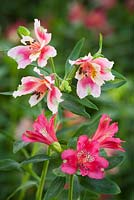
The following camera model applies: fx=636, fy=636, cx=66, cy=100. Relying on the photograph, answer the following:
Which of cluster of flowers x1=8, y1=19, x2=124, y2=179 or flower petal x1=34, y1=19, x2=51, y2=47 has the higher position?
flower petal x1=34, y1=19, x2=51, y2=47

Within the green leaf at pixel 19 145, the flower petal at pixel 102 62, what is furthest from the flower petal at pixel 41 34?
the green leaf at pixel 19 145

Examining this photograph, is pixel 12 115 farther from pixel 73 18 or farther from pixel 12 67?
pixel 73 18

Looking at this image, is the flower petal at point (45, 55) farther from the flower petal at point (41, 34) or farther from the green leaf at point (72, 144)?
the green leaf at point (72, 144)

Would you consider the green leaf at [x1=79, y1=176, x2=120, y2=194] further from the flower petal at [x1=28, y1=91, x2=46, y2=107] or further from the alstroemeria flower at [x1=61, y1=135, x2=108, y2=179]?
the flower petal at [x1=28, y1=91, x2=46, y2=107]

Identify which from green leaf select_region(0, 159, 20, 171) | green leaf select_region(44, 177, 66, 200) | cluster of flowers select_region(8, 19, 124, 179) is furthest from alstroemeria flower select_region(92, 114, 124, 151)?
green leaf select_region(0, 159, 20, 171)

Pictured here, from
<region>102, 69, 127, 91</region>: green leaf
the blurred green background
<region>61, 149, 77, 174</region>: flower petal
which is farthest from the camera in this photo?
the blurred green background

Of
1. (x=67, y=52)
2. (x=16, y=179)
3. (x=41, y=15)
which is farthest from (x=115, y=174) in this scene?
(x=41, y=15)

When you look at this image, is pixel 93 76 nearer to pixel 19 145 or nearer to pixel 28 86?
pixel 28 86
